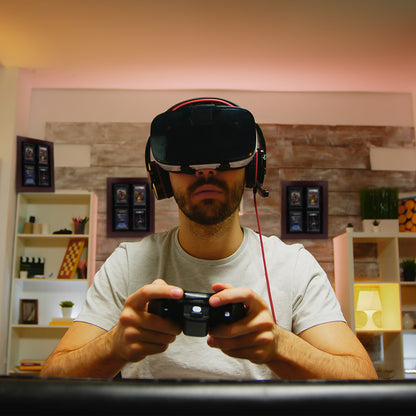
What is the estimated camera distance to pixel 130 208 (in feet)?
12.8

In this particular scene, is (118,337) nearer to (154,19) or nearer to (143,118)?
(154,19)

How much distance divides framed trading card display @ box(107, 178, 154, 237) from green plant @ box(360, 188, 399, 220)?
193 cm

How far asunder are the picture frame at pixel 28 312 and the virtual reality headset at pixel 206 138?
304cm

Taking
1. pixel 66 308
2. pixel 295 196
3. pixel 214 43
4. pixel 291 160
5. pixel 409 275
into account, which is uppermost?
pixel 214 43

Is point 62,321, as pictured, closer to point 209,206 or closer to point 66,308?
point 66,308

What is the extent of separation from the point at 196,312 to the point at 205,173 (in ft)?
1.69

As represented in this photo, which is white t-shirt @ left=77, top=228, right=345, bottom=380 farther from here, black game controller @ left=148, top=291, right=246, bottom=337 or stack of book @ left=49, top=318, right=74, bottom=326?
stack of book @ left=49, top=318, right=74, bottom=326

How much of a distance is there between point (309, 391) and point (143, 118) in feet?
13.2

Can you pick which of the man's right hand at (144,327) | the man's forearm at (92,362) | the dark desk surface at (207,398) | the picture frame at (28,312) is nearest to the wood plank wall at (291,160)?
the picture frame at (28,312)

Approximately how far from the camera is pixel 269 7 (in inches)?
113

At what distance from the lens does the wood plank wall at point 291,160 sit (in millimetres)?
3967

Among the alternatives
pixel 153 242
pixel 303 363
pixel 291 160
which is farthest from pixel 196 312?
pixel 291 160

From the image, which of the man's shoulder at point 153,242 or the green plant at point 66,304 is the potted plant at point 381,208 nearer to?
the green plant at point 66,304

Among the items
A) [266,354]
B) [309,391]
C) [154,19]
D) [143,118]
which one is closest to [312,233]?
[143,118]
